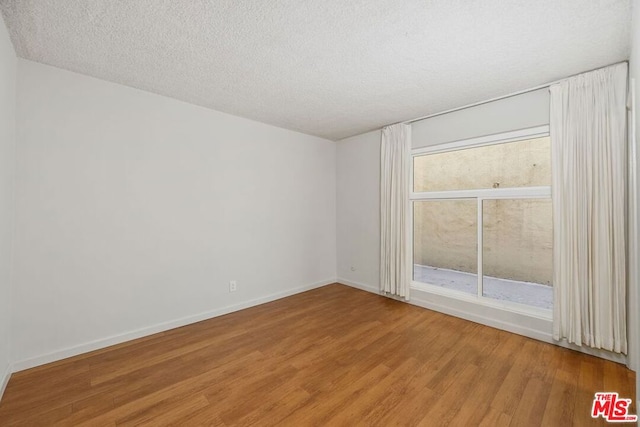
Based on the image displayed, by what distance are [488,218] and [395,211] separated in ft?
3.77

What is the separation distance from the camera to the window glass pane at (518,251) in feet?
9.75

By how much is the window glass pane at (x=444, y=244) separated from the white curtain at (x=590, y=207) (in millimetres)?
1025

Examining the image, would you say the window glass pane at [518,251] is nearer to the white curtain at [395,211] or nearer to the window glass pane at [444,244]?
the window glass pane at [444,244]

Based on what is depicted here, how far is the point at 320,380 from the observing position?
204 cm

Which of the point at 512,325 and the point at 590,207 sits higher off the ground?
the point at 590,207

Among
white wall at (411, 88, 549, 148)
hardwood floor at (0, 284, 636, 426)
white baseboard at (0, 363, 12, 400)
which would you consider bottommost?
hardwood floor at (0, 284, 636, 426)

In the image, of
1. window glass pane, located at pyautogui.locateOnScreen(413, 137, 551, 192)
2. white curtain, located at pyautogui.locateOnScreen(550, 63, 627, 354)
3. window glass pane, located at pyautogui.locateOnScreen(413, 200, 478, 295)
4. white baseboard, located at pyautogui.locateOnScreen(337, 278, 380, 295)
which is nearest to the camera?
white curtain, located at pyautogui.locateOnScreen(550, 63, 627, 354)

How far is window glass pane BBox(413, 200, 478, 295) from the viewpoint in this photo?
3545 mm

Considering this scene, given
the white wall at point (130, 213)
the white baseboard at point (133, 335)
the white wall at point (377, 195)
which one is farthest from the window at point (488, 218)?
the white baseboard at point (133, 335)

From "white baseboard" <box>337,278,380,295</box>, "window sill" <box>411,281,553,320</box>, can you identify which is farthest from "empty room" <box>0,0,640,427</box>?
"white baseboard" <box>337,278,380,295</box>

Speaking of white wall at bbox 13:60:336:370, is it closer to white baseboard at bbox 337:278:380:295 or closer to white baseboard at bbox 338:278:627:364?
white baseboard at bbox 337:278:380:295

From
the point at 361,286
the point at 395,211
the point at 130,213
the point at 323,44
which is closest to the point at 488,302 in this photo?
the point at 395,211

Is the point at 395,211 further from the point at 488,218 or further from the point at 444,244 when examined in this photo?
the point at 488,218

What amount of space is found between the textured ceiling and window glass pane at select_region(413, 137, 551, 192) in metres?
0.69
